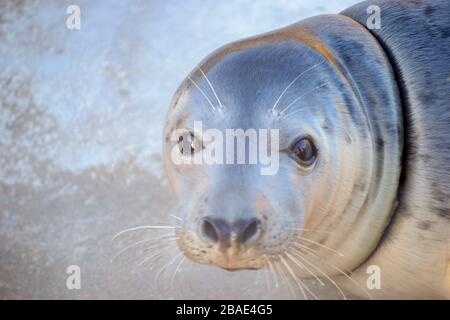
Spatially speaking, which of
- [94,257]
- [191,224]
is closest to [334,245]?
[191,224]

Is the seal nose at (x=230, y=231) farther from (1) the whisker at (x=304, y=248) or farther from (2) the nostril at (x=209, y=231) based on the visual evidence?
(1) the whisker at (x=304, y=248)

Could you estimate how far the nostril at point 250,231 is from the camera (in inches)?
53.1

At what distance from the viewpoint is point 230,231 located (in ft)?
4.38

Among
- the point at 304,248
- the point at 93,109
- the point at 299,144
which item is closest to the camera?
the point at 299,144

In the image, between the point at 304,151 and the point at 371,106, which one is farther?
the point at 371,106

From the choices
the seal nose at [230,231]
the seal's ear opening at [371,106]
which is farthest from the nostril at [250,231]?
the seal's ear opening at [371,106]

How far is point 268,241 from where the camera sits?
1.42 m

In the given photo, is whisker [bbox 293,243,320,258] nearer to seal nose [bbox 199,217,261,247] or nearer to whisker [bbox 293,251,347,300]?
whisker [bbox 293,251,347,300]

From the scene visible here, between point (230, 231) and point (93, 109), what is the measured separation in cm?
140

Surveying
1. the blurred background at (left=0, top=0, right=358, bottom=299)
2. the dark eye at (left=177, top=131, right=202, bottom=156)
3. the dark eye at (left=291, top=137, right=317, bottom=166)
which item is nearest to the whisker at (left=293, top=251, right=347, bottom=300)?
the dark eye at (left=291, top=137, right=317, bottom=166)

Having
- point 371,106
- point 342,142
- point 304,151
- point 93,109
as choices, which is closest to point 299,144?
point 304,151

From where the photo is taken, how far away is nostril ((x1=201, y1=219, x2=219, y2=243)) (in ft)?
4.45

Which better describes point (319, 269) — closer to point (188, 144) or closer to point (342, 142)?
point (342, 142)

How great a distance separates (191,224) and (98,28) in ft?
4.69
